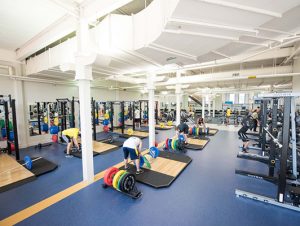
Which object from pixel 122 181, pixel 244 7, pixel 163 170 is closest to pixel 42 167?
pixel 122 181

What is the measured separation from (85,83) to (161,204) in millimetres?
3169

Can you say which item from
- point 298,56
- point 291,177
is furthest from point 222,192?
point 298,56

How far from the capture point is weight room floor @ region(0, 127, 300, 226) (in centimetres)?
262

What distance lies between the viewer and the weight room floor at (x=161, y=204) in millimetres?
2615

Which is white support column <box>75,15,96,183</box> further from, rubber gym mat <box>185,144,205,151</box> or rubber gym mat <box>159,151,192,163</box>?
rubber gym mat <box>185,144,205,151</box>

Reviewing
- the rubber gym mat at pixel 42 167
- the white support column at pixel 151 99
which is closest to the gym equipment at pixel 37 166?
the rubber gym mat at pixel 42 167

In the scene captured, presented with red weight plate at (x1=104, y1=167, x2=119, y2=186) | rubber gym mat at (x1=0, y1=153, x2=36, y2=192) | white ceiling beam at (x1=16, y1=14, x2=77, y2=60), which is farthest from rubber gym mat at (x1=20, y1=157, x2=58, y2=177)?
white ceiling beam at (x1=16, y1=14, x2=77, y2=60)

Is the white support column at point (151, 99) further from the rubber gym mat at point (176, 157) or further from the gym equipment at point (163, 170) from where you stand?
the gym equipment at point (163, 170)

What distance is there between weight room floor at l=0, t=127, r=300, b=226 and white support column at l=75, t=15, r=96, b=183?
62cm

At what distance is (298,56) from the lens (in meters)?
5.71

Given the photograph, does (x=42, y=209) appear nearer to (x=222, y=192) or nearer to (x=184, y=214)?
(x=184, y=214)

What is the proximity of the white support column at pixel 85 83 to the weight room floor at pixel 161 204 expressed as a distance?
62 cm

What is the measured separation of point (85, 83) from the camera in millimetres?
3654

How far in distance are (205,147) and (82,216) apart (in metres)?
5.44
